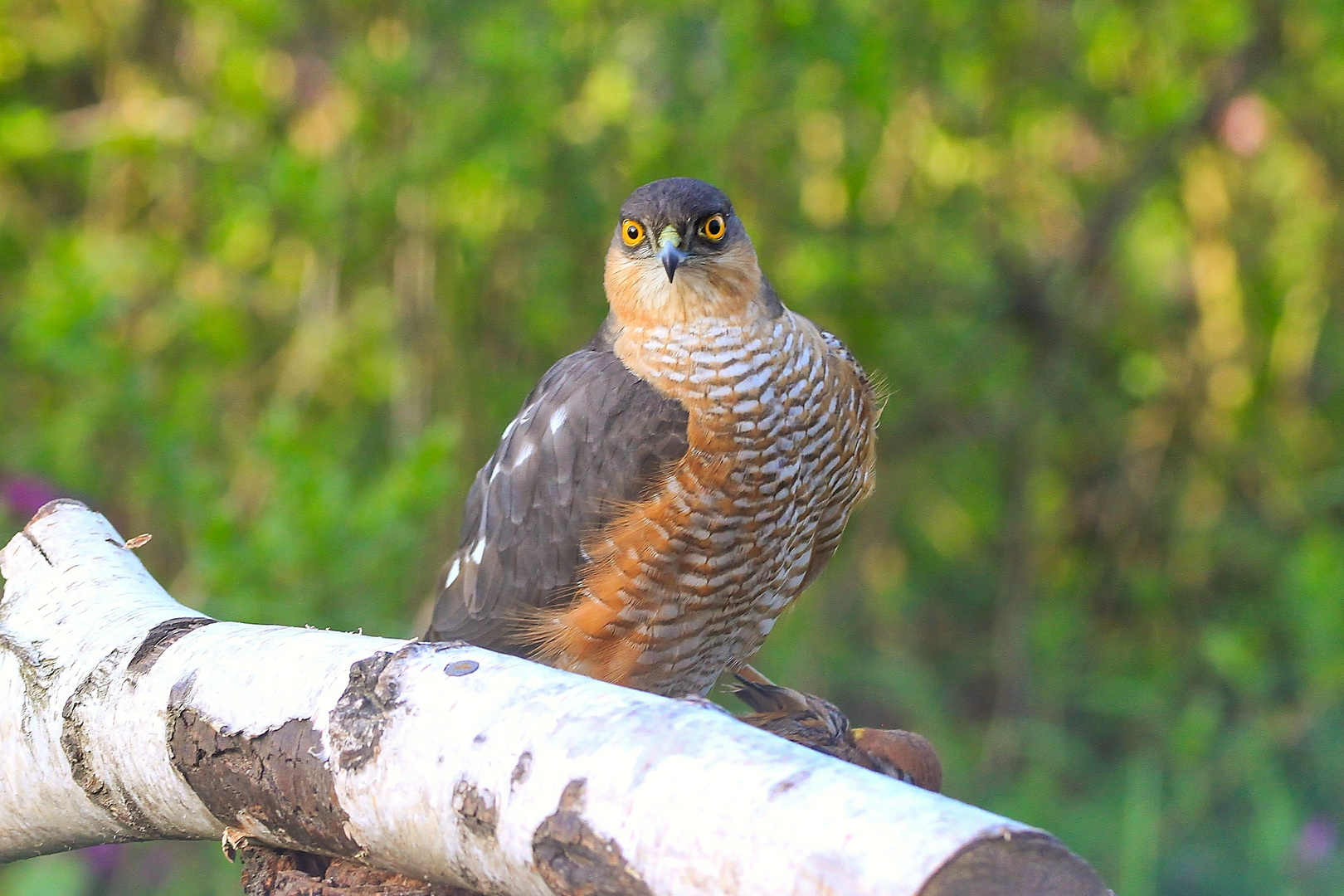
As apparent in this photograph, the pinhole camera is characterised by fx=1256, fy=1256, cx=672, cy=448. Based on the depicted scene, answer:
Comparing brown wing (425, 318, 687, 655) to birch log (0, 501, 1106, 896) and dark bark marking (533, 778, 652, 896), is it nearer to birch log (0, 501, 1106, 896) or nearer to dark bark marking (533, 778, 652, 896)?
birch log (0, 501, 1106, 896)

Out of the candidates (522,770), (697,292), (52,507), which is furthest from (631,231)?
(522,770)

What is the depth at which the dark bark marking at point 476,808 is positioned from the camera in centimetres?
147

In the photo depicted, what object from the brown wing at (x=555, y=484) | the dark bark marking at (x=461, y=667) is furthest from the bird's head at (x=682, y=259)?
the dark bark marking at (x=461, y=667)

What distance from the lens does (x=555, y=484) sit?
2977 millimetres

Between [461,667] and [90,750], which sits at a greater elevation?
[461,667]

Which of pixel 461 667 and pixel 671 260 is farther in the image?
pixel 671 260

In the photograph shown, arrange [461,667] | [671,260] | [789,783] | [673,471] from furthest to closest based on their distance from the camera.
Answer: [671,260] → [673,471] → [461,667] → [789,783]

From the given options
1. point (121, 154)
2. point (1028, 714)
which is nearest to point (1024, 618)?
point (1028, 714)

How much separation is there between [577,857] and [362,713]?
1.26ft

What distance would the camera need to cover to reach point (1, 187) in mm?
5582

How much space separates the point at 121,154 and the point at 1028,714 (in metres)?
4.71

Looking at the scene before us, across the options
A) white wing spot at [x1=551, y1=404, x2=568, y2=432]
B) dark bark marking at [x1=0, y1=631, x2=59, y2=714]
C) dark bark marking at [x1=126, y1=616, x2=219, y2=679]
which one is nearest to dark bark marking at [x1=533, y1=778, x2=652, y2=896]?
dark bark marking at [x1=126, y1=616, x2=219, y2=679]

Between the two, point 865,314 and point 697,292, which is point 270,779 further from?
point 865,314

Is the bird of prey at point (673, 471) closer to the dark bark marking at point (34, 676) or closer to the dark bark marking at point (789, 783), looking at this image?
the dark bark marking at point (34, 676)
